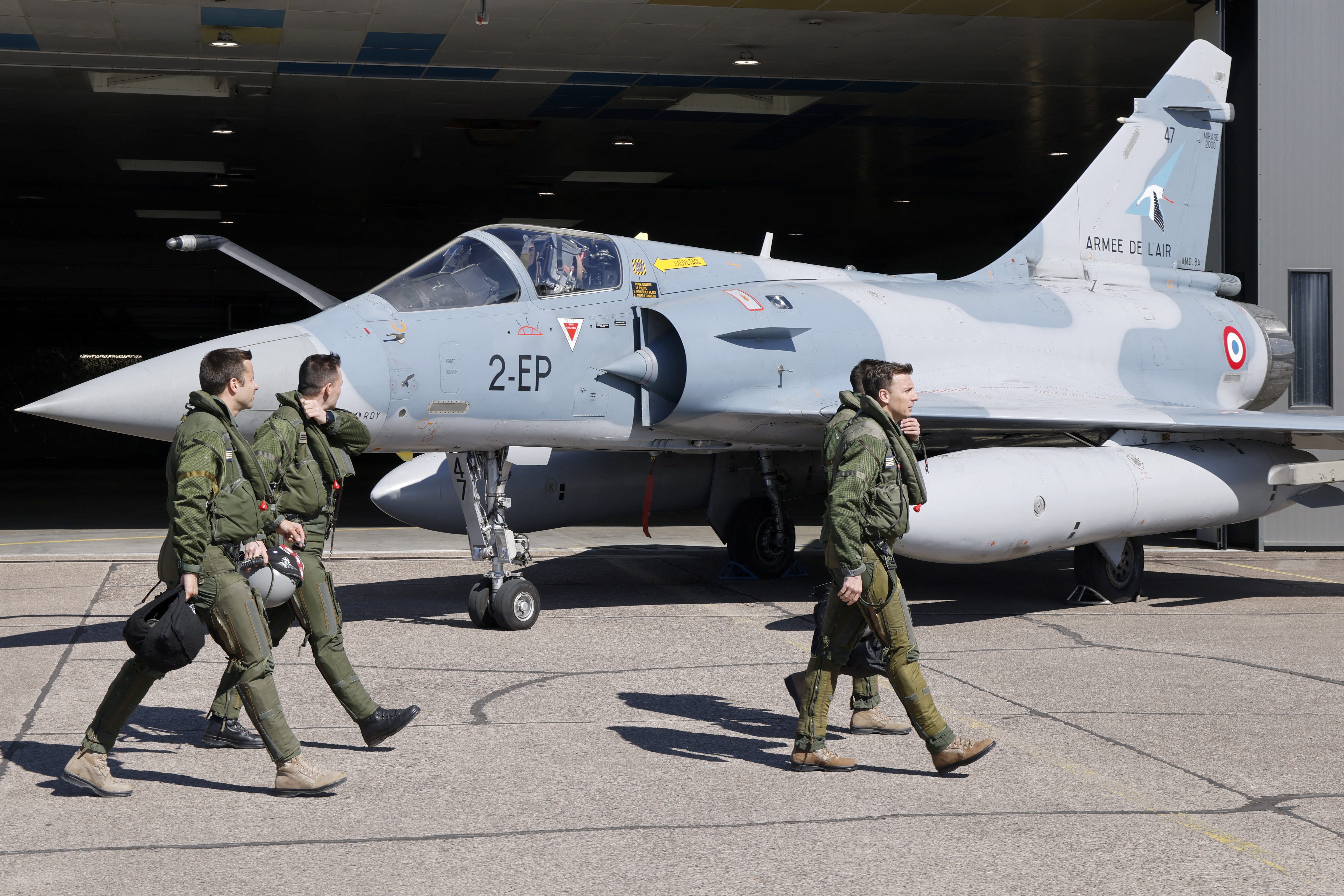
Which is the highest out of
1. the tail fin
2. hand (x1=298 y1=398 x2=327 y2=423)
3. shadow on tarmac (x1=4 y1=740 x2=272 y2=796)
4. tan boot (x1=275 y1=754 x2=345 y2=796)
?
the tail fin

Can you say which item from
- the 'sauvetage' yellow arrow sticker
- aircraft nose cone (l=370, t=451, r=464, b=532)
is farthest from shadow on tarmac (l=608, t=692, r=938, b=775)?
aircraft nose cone (l=370, t=451, r=464, b=532)

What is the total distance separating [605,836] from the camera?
4367mm

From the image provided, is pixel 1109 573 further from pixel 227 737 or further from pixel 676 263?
pixel 227 737

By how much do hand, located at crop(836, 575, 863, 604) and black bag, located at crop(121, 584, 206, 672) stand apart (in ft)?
7.91

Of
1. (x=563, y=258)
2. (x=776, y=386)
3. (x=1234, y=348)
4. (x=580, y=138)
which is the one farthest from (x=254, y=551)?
(x=580, y=138)

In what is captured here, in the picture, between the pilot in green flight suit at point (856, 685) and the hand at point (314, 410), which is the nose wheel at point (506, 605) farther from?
the hand at point (314, 410)

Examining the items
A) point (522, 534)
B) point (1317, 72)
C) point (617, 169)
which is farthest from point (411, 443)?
point (617, 169)

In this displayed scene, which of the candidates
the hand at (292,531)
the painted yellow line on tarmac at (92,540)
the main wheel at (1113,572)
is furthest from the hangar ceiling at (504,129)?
the hand at (292,531)

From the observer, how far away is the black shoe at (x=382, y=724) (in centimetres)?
534

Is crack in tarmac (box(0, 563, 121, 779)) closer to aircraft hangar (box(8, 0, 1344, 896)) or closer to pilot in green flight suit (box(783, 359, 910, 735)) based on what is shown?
aircraft hangar (box(8, 0, 1344, 896))

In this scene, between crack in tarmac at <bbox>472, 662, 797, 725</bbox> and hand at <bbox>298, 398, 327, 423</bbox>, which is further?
crack in tarmac at <bbox>472, 662, 797, 725</bbox>

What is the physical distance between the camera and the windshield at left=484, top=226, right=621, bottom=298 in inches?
344

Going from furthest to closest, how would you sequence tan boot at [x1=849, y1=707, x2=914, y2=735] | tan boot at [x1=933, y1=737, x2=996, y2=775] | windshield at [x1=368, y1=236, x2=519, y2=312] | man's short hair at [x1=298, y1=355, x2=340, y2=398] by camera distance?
windshield at [x1=368, y1=236, x2=519, y2=312], tan boot at [x1=849, y1=707, x2=914, y2=735], man's short hair at [x1=298, y1=355, x2=340, y2=398], tan boot at [x1=933, y1=737, x2=996, y2=775]

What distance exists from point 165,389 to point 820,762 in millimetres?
4134
